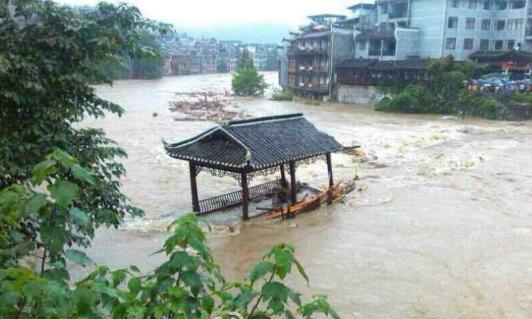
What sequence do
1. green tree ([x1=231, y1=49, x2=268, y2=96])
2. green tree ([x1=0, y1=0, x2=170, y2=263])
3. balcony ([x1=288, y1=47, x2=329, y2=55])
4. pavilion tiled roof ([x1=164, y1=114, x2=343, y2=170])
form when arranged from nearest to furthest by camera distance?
green tree ([x1=0, y1=0, x2=170, y2=263]) < pavilion tiled roof ([x1=164, y1=114, x2=343, y2=170]) < balcony ([x1=288, y1=47, x2=329, y2=55]) < green tree ([x1=231, y1=49, x2=268, y2=96])

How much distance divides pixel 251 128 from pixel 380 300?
6598 millimetres

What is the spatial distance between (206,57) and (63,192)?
4381 inches

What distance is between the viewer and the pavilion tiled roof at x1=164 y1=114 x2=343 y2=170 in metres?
13.9

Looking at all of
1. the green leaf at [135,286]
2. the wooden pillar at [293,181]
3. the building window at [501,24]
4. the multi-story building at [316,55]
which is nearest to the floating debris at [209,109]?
the multi-story building at [316,55]

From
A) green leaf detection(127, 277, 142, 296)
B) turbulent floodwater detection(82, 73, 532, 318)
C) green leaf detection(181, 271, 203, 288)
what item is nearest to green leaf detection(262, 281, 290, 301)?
green leaf detection(181, 271, 203, 288)

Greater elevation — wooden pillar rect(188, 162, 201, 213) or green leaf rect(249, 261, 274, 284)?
green leaf rect(249, 261, 274, 284)

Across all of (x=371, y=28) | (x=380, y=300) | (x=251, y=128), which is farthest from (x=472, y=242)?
(x=371, y=28)

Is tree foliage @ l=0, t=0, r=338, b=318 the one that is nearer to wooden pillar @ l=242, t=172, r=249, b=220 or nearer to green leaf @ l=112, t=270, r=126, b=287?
green leaf @ l=112, t=270, r=126, b=287

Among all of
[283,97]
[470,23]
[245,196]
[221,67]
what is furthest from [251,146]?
[221,67]

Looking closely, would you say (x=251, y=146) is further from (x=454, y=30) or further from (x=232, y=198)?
(x=454, y=30)

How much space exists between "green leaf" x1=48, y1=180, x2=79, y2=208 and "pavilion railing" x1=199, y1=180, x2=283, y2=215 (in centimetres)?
1316

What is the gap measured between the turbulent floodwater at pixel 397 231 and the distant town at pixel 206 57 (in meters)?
74.3

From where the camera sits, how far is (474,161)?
2523 centimetres

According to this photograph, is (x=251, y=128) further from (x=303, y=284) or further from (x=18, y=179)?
(x=18, y=179)
